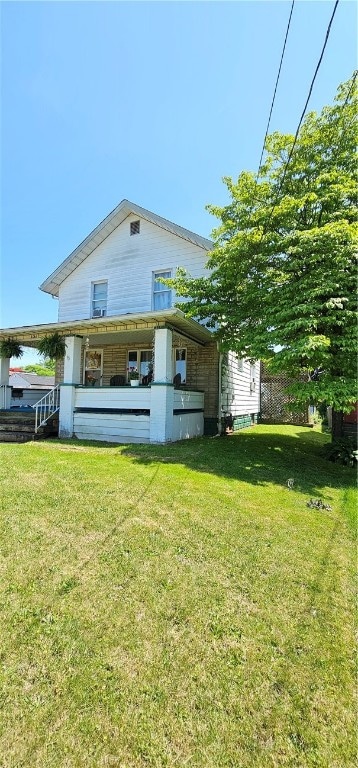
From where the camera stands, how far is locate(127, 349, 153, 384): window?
12.6 m

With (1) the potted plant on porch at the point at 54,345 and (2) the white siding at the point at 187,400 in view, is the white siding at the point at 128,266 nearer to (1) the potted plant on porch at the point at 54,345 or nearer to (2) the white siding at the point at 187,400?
(1) the potted plant on porch at the point at 54,345

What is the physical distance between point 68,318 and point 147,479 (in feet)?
34.1

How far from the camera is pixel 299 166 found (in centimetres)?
843

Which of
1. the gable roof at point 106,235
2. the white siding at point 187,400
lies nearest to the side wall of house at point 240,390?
the white siding at point 187,400

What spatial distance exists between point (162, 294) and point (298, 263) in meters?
5.82

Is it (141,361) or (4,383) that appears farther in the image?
(141,361)

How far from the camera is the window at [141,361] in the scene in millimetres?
12625

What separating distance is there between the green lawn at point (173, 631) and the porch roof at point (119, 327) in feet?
16.3

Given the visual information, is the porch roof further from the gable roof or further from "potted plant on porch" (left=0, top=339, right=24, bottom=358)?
the gable roof

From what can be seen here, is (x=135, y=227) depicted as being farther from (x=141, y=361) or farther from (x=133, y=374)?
(x=133, y=374)

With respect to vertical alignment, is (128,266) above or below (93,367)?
above

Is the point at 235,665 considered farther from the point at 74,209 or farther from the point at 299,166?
the point at 74,209

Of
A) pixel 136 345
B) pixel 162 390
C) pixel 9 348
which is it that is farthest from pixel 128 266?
pixel 162 390

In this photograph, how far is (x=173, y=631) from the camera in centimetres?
232
